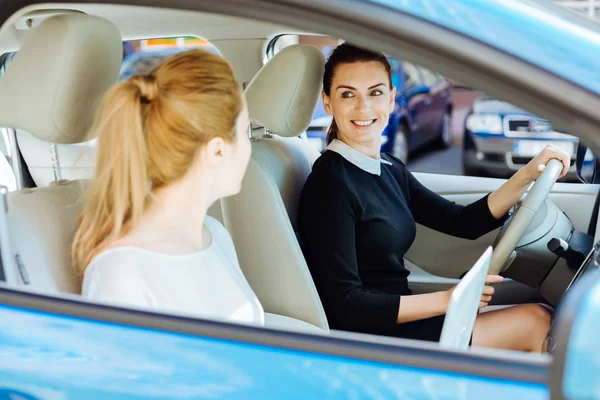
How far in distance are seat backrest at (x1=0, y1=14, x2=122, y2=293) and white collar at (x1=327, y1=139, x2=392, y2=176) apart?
2.56ft

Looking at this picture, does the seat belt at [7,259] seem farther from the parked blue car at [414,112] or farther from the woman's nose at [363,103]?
the parked blue car at [414,112]

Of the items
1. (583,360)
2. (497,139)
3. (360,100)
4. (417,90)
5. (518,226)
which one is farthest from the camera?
(417,90)

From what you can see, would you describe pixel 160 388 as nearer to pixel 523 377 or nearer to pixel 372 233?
pixel 523 377

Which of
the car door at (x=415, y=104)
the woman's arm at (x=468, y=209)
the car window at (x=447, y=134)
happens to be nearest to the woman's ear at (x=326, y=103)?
the woman's arm at (x=468, y=209)

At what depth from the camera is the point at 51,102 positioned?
154 cm

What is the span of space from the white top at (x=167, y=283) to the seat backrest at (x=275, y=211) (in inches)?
19.2

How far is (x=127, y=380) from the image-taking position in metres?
1.11

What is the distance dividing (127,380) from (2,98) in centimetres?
73

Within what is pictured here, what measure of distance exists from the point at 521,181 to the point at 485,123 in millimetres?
4623

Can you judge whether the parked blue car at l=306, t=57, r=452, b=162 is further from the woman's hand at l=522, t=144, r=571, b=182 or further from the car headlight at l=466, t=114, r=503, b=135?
the woman's hand at l=522, t=144, r=571, b=182

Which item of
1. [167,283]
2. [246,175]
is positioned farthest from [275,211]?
[167,283]

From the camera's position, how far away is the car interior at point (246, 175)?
5.11ft

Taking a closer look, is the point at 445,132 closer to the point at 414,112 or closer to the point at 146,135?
the point at 414,112

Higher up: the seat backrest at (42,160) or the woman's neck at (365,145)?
the woman's neck at (365,145)
